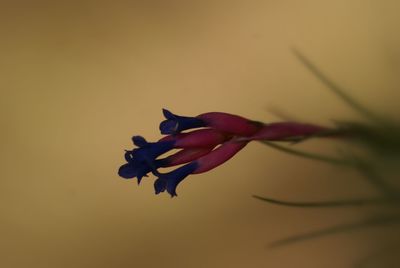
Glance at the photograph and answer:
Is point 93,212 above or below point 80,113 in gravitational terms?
below

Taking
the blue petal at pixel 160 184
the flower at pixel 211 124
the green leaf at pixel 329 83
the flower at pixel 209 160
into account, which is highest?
the green leaf at pixel 329 83

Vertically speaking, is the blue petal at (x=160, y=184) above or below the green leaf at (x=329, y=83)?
below

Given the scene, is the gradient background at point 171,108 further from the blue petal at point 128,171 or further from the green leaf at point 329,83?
the blue petal at point 128,171

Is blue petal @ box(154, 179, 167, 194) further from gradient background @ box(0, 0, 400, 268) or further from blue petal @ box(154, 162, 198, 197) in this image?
gradient background @ box(0, 0, 400, 268)

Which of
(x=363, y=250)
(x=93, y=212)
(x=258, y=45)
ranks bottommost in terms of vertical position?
(x=363, y=250)

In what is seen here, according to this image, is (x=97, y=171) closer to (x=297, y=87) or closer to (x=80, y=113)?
(x=80, y=113)

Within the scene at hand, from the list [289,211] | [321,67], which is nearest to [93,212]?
[289,211]

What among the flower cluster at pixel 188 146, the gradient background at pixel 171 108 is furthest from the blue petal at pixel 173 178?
the gradient background at pixel 171 108
